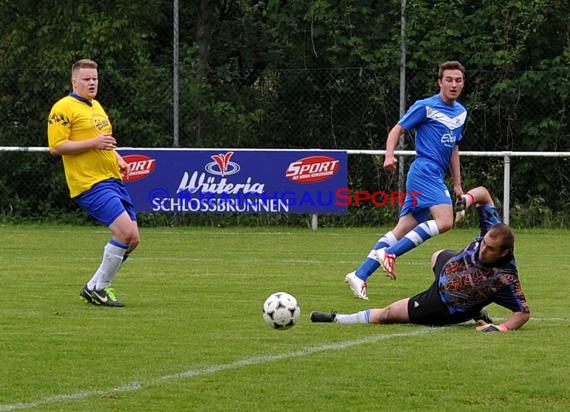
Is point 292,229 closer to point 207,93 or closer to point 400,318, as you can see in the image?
point 207,93

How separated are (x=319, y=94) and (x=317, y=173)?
115 inches

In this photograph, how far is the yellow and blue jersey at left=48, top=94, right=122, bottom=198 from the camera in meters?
11.1

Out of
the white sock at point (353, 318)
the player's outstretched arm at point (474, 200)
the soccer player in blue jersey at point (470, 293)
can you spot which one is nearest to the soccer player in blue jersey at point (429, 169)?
the player's outstretched arm at point (474, 200)

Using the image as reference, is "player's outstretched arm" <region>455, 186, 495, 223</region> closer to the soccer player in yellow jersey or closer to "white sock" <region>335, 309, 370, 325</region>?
"white sock" <region>335, 309, 370, 325</region>

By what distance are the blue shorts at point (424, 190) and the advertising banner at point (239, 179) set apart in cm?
858

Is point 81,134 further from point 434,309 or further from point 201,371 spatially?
point 201,371

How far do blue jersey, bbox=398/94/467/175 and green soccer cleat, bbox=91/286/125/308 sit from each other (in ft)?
9.83

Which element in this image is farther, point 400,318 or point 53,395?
point 400,318

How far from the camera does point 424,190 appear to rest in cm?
1212

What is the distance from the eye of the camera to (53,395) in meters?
6.87

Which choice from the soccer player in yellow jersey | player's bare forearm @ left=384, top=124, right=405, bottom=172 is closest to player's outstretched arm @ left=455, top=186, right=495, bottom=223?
player's bare forearm @ left=384, top=124, right=405, bottom=172

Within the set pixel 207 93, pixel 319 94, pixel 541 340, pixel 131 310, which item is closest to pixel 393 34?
pixel 319 94

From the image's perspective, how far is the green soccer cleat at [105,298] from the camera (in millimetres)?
11031

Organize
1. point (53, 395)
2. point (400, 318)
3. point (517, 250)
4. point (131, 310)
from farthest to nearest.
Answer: point (517, 250), point (131, 310), point (400, 318), point (53, 395)
